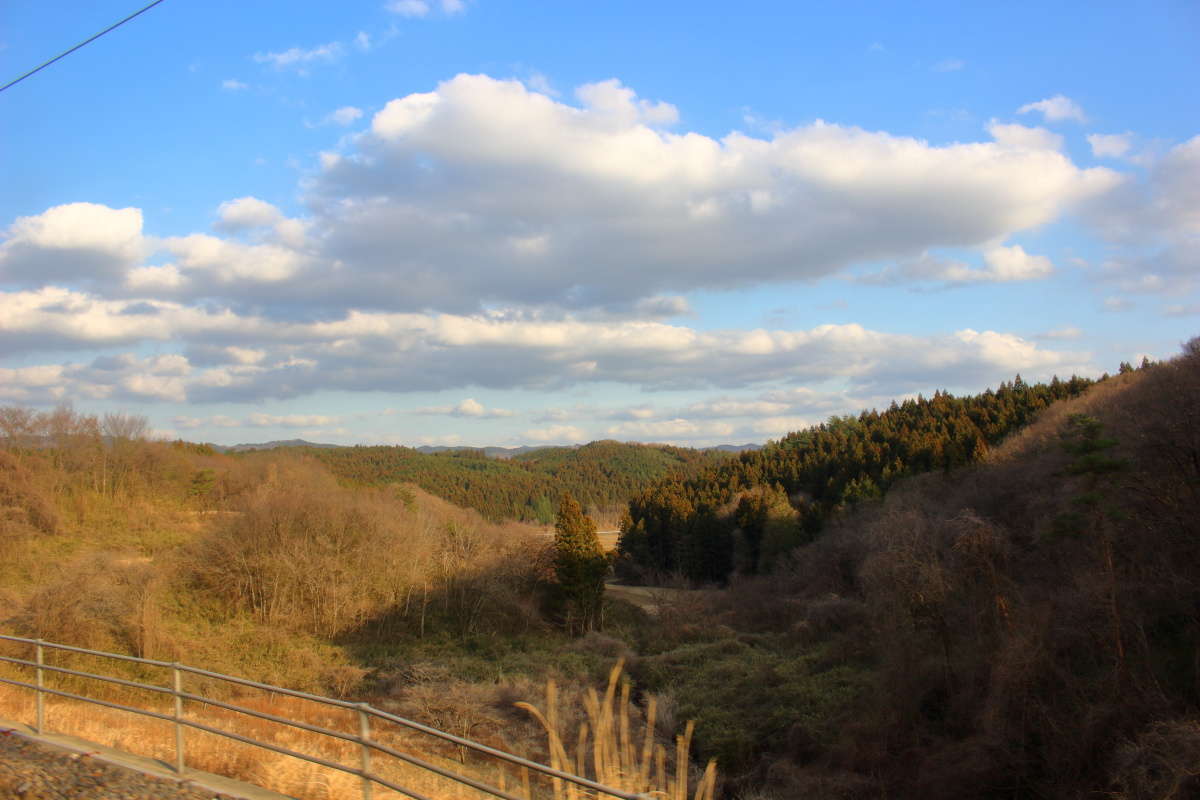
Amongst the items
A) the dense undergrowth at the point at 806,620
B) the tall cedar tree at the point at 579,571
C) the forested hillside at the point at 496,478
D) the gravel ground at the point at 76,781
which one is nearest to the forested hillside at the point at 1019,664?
the dense undergrowth at the point at 806,620

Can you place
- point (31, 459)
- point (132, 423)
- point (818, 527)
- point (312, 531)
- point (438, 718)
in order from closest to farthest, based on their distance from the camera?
1. point (438, 718)
2. point (312, 531)
3. point (31, 459)
4. point (132, 423)
5. point (818, 527)

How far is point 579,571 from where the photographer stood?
48.8m

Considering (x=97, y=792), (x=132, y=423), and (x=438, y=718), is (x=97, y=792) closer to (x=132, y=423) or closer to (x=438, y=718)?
(x=438, y=718)

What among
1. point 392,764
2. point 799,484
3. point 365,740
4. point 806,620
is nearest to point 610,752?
point 365,740

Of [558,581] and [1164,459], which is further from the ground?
[1164,459]

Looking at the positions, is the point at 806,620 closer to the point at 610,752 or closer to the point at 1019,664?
the point at 1019,664

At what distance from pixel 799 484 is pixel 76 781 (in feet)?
290

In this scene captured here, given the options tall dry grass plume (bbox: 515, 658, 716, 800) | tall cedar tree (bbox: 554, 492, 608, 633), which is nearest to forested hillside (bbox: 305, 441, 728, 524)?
tall cedar tree (bbox: 554, 492, 608, 633)

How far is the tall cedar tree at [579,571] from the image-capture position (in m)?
48.6

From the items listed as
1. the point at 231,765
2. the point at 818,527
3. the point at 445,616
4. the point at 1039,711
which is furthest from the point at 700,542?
the point at 231,765

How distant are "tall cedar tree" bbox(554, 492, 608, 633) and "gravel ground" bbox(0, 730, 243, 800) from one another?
42.7 metres

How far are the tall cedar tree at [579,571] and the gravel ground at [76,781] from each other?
1681 inches

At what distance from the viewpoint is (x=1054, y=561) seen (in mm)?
30609

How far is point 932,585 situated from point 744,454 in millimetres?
90491
